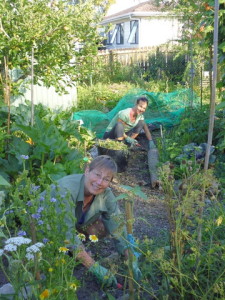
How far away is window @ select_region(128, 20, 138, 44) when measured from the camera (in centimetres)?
2462

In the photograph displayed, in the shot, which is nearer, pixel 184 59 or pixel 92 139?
pixel 92 139

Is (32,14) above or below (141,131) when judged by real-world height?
above

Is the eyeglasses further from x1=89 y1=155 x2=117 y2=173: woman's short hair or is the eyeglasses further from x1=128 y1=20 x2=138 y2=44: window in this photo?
x1=128 y1=20 x2=138 y2=44: window

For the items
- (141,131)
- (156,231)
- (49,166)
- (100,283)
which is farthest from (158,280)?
(141,131)

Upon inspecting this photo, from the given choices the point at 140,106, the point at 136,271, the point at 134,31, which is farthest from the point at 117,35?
the point at 136,271

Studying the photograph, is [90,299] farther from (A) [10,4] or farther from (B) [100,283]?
(A) [10,4]

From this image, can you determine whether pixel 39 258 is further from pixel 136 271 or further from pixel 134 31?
pixel 134 31

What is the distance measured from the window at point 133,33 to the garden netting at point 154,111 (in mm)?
17126

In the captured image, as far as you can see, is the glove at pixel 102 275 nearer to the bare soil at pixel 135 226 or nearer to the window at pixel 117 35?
the bare soil at pixel 135 226

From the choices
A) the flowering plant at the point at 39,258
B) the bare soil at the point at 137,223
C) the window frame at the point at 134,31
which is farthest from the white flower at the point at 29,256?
the window frame at the point at 134,31

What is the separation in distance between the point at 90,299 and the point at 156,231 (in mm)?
1186

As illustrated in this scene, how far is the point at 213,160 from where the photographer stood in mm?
5262

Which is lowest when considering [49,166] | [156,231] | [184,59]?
[156,231]

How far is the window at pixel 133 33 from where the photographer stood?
24625 mm
